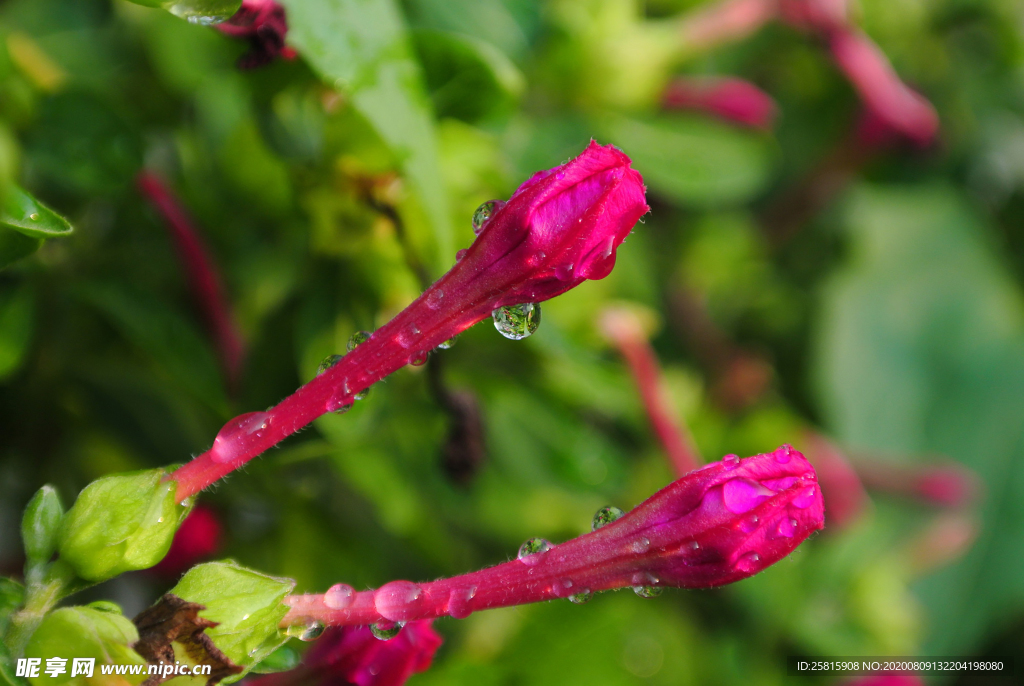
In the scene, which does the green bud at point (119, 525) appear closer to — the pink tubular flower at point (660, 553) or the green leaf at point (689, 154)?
the pink tubular flower at point (660, 553)

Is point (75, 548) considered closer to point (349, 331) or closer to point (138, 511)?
point (138, 511)

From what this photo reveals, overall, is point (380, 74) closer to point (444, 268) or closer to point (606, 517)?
point (444, 268)

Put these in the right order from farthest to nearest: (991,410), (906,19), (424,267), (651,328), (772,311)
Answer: (991,410)
(772,311)
(906,19)
(651,328)
(424,267)

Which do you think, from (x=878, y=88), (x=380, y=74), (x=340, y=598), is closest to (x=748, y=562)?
(x=340, y=598)

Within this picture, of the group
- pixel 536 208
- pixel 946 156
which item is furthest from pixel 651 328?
pixel 946 156

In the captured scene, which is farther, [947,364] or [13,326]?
[947,364]

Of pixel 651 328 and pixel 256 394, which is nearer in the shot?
pixel 256 394

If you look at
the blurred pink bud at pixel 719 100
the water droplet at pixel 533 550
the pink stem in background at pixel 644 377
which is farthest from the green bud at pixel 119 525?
the blurred pink bud at pixel 719 100

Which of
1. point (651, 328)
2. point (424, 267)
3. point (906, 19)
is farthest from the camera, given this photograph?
point (906, 19)
